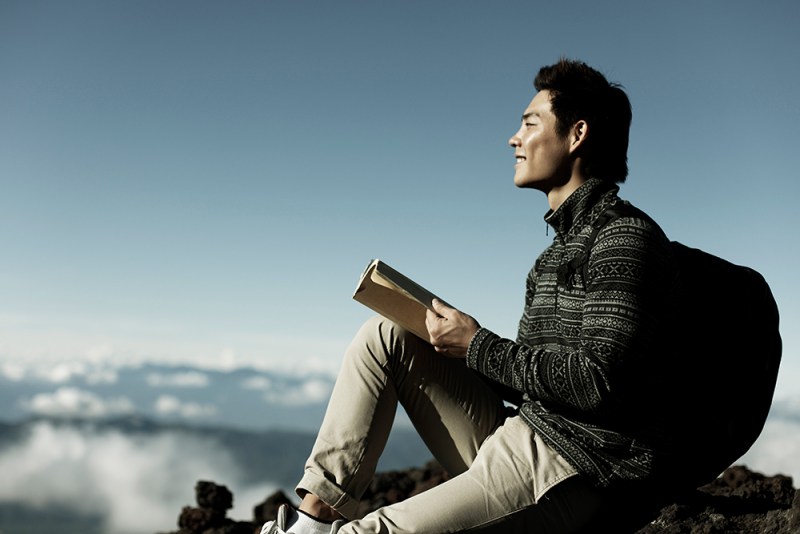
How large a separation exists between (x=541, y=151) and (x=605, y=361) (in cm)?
112

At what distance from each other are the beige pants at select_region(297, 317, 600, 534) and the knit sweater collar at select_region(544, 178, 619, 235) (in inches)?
29.6

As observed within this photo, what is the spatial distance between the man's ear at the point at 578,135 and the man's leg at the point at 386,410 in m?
1.06

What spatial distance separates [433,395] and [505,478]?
53 centimetres

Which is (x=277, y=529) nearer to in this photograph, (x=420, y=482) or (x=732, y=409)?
(x=732, y=409)

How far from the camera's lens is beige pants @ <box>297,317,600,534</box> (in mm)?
3252

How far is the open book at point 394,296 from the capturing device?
3.40 metres

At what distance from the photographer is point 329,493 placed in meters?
3.41

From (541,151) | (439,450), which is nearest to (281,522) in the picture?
(439,450)

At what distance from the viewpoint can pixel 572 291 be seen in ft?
11.3

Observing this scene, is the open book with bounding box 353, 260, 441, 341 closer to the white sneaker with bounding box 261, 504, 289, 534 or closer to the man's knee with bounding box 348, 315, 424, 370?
the man's knee with bounding box 348, 315, 424, 370

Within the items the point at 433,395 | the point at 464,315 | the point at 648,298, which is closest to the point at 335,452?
the point at 433,395

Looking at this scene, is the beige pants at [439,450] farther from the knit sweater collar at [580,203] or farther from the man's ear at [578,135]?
the man's ear at [578,135]

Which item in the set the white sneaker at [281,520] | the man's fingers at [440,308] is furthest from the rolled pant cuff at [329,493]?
the man's fingers at [440,308]

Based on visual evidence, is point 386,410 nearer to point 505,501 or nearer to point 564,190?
point 505,501
